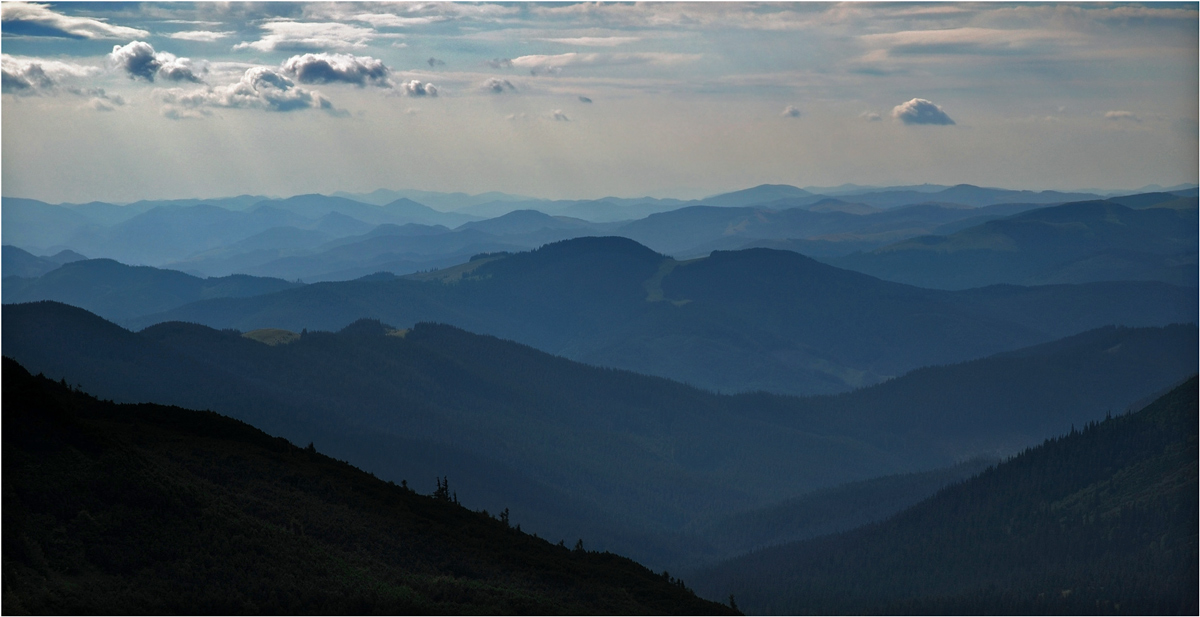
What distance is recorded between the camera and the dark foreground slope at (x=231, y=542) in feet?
174

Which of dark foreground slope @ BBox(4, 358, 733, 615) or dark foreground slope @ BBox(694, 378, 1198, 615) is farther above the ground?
dark foreground slope @ BBox(4, 358, 733, 615)

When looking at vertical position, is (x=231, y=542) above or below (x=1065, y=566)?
above

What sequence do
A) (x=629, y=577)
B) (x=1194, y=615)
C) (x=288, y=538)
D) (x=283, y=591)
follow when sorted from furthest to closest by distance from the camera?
1. (x=1194, y=615)
2. (x=629, y=577)
3. (x=288, y=538)
4. (x=283, y=591)

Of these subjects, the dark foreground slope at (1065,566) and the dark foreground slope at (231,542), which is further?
the dark foreground slope at (1065,566)

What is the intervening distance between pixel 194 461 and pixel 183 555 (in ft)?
70.3

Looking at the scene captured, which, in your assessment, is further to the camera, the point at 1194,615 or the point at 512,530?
the point at 1194,615

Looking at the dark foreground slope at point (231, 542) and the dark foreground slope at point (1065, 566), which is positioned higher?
the dark foreground slope at point (231, 542)

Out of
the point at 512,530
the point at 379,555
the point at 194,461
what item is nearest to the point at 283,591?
the point at 379,555

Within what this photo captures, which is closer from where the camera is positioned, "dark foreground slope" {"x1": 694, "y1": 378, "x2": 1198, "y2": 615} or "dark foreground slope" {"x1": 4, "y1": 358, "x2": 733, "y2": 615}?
"dark foreground slope" {"x1": 4, "y1": 358, "x2": 733, "y2": 615}

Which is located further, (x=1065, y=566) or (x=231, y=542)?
(x=1065, y=566)

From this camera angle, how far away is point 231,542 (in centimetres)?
5950

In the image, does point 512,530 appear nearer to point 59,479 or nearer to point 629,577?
point 629,577

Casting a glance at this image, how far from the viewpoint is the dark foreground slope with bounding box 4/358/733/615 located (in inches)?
2085

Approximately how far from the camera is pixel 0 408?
5716 cm
